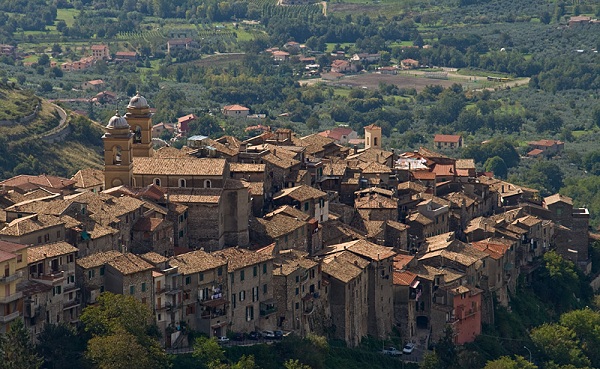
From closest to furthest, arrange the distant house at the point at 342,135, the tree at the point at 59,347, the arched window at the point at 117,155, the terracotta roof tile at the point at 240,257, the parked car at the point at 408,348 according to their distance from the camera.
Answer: the tree at the point at 59,347 → the terracotta roof tile at the point at 240,257 → the parked car at the point at 408,348 → the arched window at the point at 117,155 → the distant house at the point at 342,135

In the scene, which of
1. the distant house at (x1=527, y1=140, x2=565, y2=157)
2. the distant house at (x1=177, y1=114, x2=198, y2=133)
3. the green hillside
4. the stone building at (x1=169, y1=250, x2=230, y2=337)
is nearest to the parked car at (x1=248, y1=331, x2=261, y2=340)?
the stone building at (x1=169, y1=250, x2=230, y2=337)

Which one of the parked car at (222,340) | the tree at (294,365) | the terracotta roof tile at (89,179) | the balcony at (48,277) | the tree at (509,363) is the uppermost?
the terracotta roof tile at (89,179)

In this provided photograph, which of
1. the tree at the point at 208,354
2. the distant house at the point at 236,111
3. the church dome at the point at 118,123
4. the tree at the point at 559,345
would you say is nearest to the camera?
the tree at the point at 208,354

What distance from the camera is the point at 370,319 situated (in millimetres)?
85562

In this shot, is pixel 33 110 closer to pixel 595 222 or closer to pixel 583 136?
pixel 595 222

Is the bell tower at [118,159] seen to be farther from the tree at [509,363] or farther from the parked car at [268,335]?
the tree at [509,363]

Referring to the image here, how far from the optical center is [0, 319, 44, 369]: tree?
2630 inches

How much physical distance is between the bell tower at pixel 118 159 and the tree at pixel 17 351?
19654mm

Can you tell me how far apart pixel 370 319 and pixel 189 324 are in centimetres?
1165

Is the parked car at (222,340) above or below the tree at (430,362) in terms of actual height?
above

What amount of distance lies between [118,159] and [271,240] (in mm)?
8520

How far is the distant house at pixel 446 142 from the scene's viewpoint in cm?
17200

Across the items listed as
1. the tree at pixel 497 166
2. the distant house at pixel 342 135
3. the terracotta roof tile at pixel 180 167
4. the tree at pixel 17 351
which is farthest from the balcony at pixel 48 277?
the tree at pixel 497 166

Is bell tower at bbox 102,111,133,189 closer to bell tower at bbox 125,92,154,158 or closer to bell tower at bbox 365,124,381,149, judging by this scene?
bell tower at bbox 125,92,154,158
